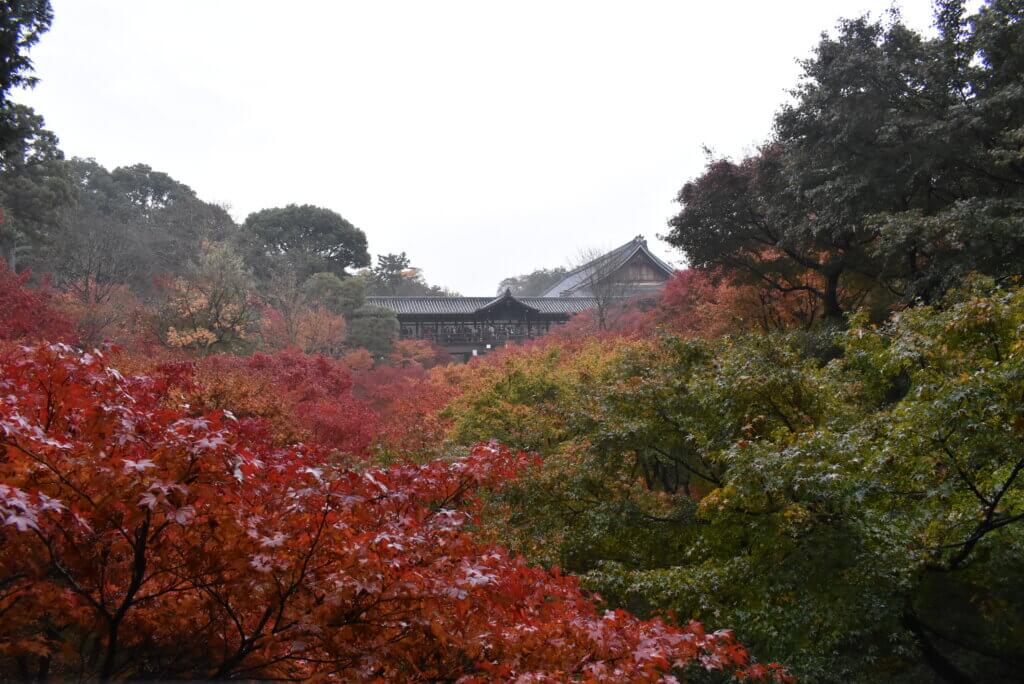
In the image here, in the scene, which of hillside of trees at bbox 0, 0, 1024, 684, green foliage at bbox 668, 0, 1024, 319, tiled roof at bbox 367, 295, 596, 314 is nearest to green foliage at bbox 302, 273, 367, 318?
tiled roof at bbox 367, 295, 596, 314

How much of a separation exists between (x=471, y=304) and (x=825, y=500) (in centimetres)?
3494

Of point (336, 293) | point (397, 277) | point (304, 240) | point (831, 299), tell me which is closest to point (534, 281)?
point (397, 277)

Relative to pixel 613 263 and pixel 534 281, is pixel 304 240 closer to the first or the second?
pixel 613 263

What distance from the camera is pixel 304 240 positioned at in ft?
152

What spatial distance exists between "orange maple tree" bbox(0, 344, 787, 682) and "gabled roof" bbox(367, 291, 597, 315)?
34.6 m

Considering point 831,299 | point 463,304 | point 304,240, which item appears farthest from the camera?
point 304,240

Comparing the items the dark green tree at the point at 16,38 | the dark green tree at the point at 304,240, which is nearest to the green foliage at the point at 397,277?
the dark green tree at the point at 304,240

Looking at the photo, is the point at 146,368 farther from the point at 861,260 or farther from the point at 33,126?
the point at 861,260

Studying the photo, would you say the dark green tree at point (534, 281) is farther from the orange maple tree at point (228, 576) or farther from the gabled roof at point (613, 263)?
the orange maple tree at point (228, 576)

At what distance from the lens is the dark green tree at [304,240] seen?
42594 mm

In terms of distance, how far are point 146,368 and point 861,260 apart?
1441 centimetres

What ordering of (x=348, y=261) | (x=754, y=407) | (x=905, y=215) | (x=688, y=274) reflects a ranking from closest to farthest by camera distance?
(x=754, y=407) → (x=905, y=215) → (x=688, y=274) → (x=348, y=261)

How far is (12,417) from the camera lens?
312 cm

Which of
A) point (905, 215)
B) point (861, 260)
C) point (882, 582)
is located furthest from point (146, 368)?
point (861, 260)
